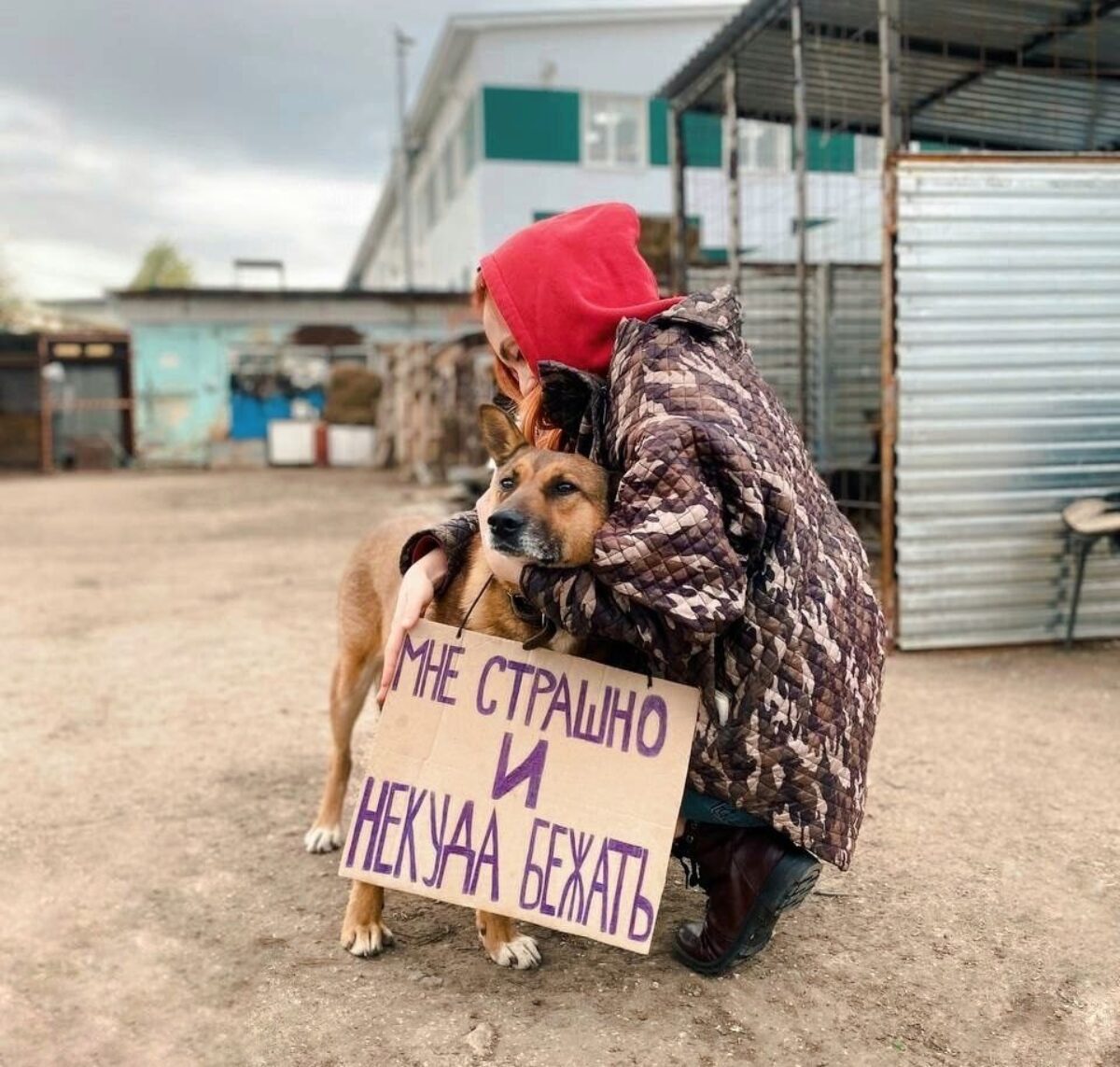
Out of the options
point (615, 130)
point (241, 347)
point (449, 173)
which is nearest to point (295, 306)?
point (241, 347)

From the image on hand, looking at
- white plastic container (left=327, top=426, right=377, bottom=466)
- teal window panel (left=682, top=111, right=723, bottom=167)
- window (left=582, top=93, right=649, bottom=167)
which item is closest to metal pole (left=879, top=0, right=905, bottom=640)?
teal window panel (left=682, top=111, right=723, bottom=167)

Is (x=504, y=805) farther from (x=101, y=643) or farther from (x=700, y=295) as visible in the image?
(x=101, y=643)

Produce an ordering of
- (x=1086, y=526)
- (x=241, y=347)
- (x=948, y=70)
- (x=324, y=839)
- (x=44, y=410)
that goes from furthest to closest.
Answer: (x=44, y=410) → (x=241, y=347) → (x=948, y=70) → (x=1086, y=526) → (x=324, y=839)

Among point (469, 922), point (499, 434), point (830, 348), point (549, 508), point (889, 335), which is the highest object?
point (830, 348)

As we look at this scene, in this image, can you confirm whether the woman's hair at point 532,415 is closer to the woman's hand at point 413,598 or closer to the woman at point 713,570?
the woman at point 713,570

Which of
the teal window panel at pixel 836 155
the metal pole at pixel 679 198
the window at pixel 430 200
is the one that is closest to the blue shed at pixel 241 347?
the window at pixel 430 200

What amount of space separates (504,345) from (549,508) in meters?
0.54

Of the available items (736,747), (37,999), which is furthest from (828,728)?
(37,999)

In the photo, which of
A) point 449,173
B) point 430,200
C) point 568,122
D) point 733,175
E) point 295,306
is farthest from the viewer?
point 430,200

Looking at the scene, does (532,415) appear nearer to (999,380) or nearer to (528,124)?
(999,380)

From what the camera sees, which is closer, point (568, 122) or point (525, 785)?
point (525, 785)

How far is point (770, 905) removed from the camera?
2.33 meters

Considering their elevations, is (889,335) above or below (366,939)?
above

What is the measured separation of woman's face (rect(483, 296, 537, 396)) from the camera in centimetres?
257
